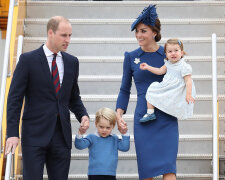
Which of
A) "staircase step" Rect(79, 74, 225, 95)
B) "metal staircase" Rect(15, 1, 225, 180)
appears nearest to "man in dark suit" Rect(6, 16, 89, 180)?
"metal staircase" Rect(15, 1, 225, 180)

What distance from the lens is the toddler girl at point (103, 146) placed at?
4.27 metres

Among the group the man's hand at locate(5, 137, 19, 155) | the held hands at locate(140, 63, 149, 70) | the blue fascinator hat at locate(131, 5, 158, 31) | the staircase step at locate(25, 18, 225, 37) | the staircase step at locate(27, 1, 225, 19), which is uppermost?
the staircase step at locate(27, 1, 225, 19)

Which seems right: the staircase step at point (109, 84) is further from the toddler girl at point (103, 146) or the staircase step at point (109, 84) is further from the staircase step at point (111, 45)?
the toddler girl at point (103, 146)

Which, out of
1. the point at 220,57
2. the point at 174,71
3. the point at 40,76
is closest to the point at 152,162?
the point at 174,71

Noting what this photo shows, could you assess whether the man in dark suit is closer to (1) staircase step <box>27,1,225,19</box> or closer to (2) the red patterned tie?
(2) the red patterned tie

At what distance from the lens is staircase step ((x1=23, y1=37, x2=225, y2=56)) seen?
251 inches

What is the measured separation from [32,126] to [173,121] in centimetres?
101

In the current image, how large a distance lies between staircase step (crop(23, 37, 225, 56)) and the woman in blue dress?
7.47 ft

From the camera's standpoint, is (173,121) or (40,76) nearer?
(40,76)

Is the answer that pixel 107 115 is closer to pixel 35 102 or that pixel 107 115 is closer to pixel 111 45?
pixel 35 102

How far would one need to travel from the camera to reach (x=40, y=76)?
373cm

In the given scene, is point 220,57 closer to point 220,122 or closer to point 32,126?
point 220,122

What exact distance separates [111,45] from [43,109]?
2837 millimetres

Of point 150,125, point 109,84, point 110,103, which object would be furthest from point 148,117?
point 109,84
